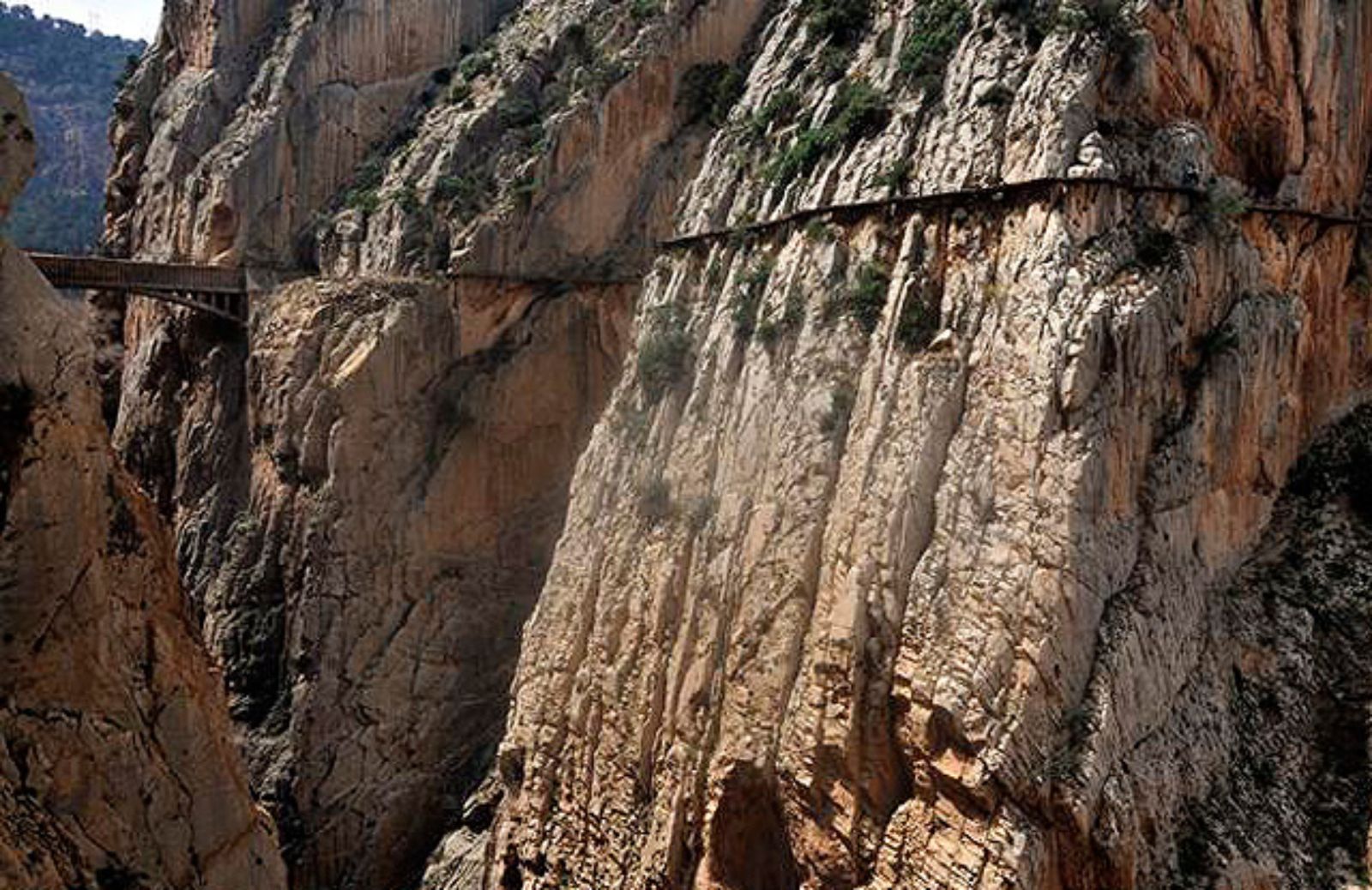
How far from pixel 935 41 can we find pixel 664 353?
30.1 ft

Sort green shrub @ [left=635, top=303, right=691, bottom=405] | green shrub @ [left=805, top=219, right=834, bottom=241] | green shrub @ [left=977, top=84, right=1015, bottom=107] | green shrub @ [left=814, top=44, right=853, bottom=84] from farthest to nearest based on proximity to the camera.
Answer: green shrub @ [left=814, top=44, right=853, bottom=84]
green shrub @ [left=635, top=303, right=691, bottom=405]
green shrub @ [left=805, top=219, right=834, bottom=241]
green shrub @ [left=977, top=84, right=1015, bottom=107]

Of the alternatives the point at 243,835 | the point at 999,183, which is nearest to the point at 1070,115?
the point at 999,183

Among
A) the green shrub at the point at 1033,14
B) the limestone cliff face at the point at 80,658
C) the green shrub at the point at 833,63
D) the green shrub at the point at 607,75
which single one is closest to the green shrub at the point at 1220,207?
the green shrub at the point at 1033,14

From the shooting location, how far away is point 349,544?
32.7 m

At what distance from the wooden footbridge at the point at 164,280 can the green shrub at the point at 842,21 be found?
19.7m

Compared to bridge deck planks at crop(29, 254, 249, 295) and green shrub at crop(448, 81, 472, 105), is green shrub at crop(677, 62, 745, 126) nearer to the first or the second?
green shrub at crop(448, 81, 472, 105)

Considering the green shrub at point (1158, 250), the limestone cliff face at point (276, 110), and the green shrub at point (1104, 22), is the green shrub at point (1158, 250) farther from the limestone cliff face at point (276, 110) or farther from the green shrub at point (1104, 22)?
the limestone cliff face at point (276, 110)

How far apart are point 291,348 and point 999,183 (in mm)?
21421

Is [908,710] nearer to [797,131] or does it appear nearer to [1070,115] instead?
[1070,115]

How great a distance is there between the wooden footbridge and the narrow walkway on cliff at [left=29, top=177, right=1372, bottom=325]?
0.08 feet

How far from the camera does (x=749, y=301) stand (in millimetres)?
26000

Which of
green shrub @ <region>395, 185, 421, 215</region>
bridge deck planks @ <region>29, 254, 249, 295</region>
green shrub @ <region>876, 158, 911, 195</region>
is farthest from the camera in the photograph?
green shrub @ <region>395, 185, 421, 215</region>

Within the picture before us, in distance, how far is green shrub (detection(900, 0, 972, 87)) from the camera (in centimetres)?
2500

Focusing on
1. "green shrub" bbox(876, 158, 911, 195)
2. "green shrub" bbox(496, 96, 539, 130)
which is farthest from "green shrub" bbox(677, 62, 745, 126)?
"green shrub" bbox(876, 158, 911, 195)
